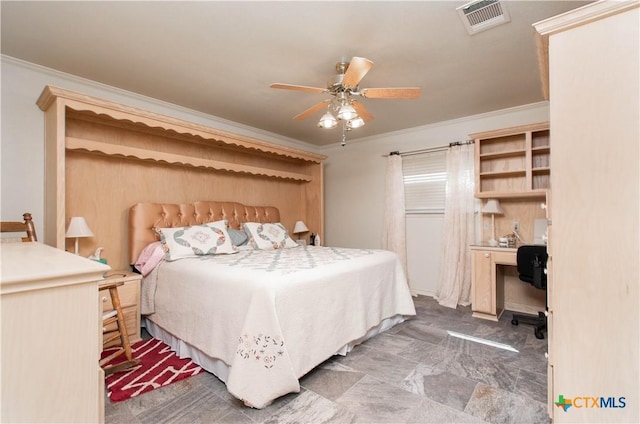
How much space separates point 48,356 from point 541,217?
13.6 feet

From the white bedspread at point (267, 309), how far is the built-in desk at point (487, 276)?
119 centimetres

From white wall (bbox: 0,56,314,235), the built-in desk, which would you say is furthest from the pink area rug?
the built-in desk

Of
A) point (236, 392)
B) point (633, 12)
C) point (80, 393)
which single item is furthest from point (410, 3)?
point (236, 392)

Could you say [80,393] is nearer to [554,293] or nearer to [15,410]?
[15,410]

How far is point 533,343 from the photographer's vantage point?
8.30 ft

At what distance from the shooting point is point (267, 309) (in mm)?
1684

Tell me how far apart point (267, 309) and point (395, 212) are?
9.91ft

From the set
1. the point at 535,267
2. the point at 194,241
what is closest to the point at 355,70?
the point at 194,241

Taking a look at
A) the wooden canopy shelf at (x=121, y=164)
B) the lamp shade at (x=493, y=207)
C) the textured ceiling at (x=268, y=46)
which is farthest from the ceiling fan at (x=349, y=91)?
the lamp shade at (x=493, y=207)

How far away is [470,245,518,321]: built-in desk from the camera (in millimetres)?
3094

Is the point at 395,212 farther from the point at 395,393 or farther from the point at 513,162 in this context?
the point at 395,393

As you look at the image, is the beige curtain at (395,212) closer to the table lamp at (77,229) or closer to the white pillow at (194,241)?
the white pillow at (194,241)

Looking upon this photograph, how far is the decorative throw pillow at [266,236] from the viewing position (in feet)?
11.5

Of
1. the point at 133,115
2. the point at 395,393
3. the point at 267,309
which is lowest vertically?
the point at 395,393
